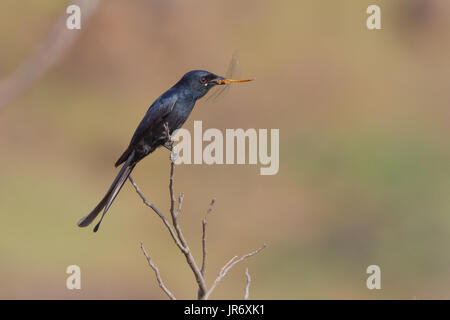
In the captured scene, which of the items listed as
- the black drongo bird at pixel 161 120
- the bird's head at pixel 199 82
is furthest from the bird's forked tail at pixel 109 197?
the bird's head at pixel 199 82

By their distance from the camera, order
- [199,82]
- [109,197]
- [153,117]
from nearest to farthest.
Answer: [109,197]
[153,117]
[199,82]

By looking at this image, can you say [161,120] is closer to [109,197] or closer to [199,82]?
[199,82]

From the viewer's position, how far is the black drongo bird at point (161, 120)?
4445 mm

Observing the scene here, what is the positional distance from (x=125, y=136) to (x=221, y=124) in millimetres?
1666

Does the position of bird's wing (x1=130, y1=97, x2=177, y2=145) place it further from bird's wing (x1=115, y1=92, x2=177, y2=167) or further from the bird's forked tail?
the bird's forked tail

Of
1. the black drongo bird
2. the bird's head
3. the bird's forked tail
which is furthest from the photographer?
the bird's head

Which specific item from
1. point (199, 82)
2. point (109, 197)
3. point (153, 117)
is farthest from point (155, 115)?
point (109, 197)

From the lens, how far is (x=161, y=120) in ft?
15.0

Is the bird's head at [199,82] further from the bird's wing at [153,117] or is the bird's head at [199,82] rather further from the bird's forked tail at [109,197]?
the bird's forked tail at [109,197]

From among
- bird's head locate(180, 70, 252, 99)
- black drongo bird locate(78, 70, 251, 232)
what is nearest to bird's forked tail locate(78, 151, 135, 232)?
black drongo bird locate(78, 70, 251, 232)

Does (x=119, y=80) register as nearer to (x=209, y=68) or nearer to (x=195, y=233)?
(x=209, y=68)

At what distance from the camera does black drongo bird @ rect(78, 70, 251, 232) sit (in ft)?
14.6

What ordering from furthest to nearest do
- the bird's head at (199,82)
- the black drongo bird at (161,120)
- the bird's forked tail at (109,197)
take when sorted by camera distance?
1. the bird's head at (199,82)
2. the black drongo bird at (161,120)
3. the bird's forked tail at (109,197)

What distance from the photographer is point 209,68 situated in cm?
1334
